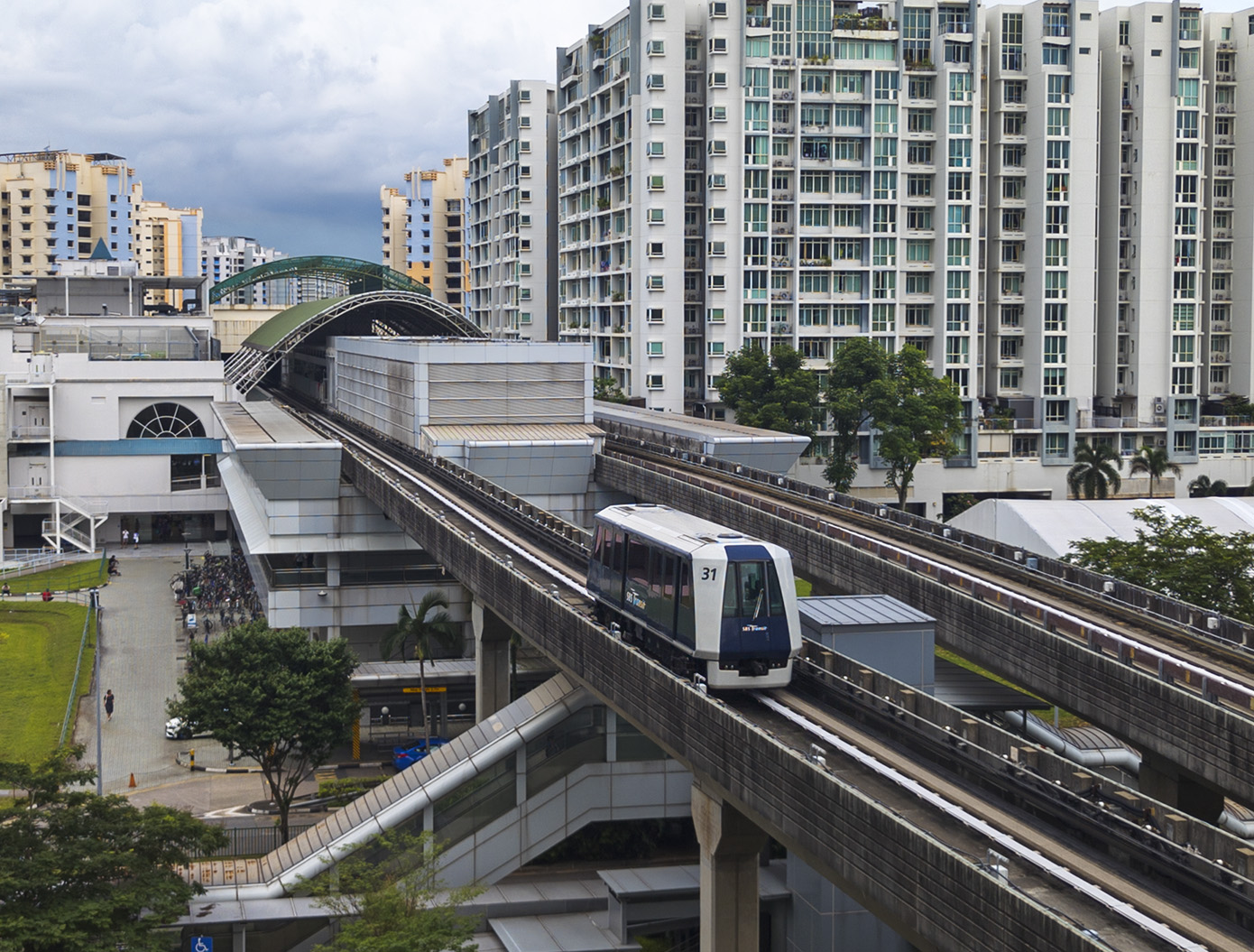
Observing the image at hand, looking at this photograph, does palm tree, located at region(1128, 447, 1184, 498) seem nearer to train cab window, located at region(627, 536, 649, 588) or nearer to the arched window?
the arched window

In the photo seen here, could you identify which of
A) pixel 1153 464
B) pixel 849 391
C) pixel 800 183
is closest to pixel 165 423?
pixel 849 391

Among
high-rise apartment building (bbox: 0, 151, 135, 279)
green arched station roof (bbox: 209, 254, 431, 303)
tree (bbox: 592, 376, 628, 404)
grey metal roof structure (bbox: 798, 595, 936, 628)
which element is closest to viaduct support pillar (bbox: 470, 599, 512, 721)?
grey metal roof structure (bbox: 798, 595, 936, 628)

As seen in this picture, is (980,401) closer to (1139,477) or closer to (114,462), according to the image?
(1139,477)

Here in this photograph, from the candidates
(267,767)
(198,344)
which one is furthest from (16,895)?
(198,344)

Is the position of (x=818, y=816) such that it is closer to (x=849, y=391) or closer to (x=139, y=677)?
(x=139, y=677)

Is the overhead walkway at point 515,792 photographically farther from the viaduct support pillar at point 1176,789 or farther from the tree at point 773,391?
the tree at point 773,391

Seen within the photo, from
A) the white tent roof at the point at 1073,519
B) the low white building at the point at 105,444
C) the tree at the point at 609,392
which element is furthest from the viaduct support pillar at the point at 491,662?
the tree at the point at 609,392

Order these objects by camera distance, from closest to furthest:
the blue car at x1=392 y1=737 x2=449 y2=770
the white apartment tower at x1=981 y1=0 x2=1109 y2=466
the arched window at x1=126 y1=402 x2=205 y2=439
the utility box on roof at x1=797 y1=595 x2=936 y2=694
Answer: the utility box on roof at x1=797 y1=595 x2=936 y2=694, the blue car at x1=392 y1=737 x2=449 y2=770, the arched window at x1=126 y1=402 x2=205 y2=439, the white apartment tower at x1=981 y1=0 x2=1109 y2=466
